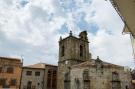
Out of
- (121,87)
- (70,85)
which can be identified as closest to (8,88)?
(70,85)

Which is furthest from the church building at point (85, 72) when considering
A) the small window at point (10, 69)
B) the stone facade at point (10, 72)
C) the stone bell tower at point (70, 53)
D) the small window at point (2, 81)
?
the small window at point (2, 81)

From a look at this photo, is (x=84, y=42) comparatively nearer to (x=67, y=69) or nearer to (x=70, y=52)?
(x=70, y=52)

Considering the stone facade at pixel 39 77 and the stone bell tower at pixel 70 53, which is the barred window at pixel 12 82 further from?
the stone bell tower at pixel 70 53

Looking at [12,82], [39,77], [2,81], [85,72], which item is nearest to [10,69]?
[12,82]

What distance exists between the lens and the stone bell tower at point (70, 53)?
42.5m

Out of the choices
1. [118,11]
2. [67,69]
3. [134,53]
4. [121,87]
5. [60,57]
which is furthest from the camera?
[60,57]

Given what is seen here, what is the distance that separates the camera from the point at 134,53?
9062 millimetres

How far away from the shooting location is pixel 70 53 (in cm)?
4266

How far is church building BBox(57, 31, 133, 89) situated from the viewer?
119 feet

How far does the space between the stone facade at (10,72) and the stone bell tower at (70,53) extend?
1069cm

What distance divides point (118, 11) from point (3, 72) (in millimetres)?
36462

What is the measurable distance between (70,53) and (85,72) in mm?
7797

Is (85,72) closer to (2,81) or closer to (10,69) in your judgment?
(10,69)

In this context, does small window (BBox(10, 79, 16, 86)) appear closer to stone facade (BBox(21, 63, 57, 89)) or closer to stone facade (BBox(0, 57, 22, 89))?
stone facade (BBox(0, 57, 22, 89))
